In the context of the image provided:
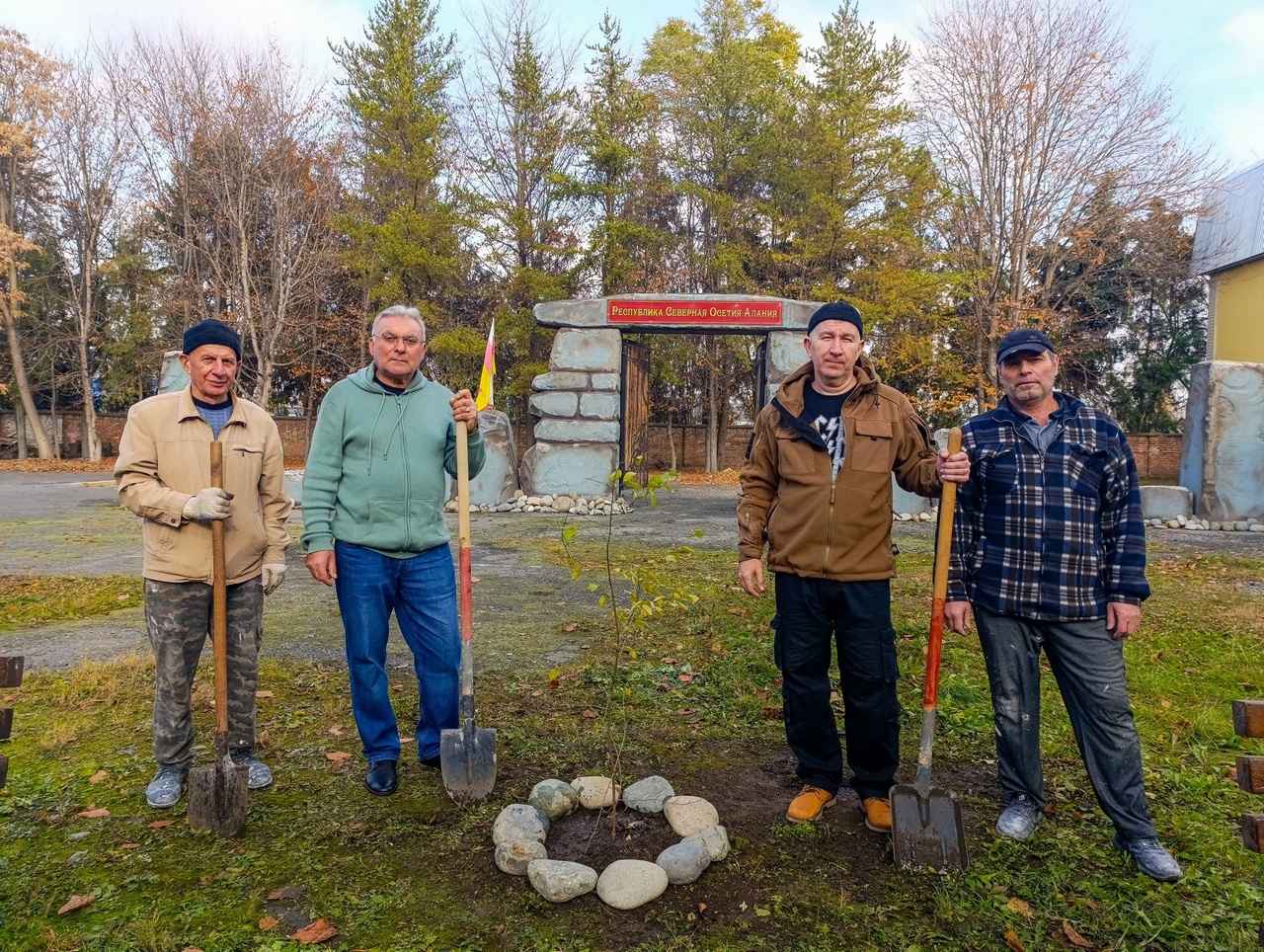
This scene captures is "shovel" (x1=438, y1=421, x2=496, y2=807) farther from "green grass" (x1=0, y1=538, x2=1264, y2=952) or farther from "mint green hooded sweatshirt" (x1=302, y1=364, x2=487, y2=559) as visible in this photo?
"mint green hooded sweatshirt" (x1=302, y1=364, x2=487, y2=559)

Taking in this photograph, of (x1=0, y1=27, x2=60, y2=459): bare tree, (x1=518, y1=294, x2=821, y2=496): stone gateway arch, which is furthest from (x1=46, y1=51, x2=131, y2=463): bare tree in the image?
(x1=518, y1=294, x2=821, y2=496): stone gateway arch

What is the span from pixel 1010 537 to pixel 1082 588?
28 centimetres

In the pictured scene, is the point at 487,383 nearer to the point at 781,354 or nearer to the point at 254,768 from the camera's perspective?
the point at 254,768

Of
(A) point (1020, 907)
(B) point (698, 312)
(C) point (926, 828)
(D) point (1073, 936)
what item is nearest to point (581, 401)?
(B) point (698, 312)

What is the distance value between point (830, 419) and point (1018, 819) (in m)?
1.61

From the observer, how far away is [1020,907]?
8.59 ft

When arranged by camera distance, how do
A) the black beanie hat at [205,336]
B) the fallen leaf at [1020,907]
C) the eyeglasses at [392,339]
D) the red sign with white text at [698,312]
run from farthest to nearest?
the red sign with white text at [698,312] < the eyeglasses at [392,339] < the black beanie hat at [205,336] < the fallen leaf at [1020,907]

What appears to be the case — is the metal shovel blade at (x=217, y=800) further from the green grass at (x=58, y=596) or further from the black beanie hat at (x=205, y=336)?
Result: the green grass at (x=58, y=596)

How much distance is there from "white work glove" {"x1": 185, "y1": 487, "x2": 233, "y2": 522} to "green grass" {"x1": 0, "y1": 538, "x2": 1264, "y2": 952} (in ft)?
3.81

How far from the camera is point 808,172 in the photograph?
20.8 meters

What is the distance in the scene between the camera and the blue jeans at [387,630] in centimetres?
343

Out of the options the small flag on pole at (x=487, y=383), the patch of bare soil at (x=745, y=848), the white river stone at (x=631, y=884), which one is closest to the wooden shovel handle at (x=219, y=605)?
the small flag on pole at (x=487, y=383)

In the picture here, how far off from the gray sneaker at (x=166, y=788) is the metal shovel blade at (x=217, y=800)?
29 centimetres

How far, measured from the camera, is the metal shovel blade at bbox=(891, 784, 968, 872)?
9.31ft
